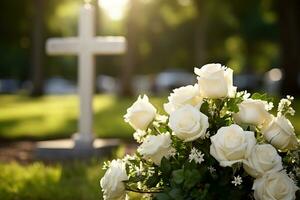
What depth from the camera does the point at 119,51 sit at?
28.2 ft

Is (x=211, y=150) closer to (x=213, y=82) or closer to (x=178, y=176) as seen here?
(x=178, y=176)

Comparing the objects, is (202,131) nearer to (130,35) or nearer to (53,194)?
(53,194)

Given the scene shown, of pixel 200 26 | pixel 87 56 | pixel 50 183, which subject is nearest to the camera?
pixel 50 183

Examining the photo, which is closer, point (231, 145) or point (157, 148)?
point (231, 145)

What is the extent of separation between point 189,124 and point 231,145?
244mm

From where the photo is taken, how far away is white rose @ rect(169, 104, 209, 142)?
3.25 metres

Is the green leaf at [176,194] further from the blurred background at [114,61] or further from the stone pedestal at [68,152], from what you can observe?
the stone pedestal at [68,152]

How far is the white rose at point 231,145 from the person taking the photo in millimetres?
3172

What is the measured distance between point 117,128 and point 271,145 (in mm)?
9101

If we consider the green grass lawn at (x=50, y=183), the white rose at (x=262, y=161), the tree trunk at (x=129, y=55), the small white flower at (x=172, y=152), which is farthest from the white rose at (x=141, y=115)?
the tree trunk at (x=129, y=55)

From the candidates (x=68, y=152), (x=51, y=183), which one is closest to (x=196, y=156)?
(x=51, y=183)

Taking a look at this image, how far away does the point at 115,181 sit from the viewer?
3428mm

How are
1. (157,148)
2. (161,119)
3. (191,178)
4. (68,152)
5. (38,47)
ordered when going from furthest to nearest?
(38,47)
(68,152)
(161,119)
(157,148)
(191,178)

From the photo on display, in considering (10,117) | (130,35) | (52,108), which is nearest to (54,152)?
(10,117)
